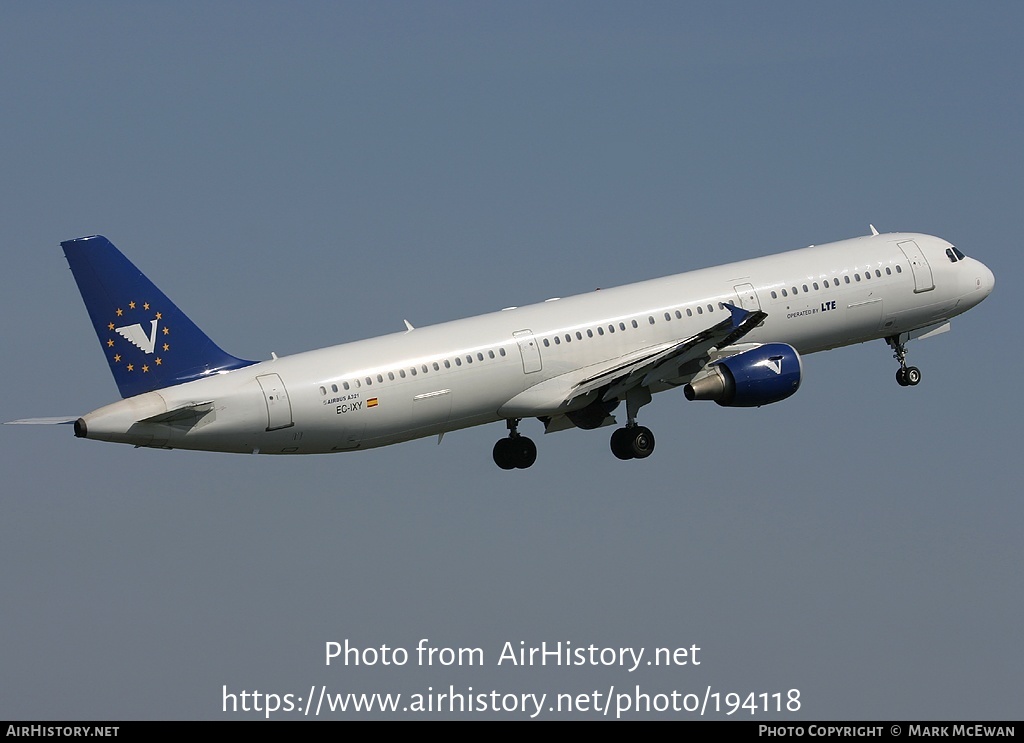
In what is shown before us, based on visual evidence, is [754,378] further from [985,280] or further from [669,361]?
[985,280]

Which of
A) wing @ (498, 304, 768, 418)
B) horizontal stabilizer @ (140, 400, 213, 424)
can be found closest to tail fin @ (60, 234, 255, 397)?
horizontal stabilizer @ (140, 400, 213, 424)

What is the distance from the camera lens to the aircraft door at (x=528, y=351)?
62.3 m

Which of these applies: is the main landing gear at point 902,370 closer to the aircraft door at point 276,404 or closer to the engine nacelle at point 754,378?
the engine nacelle at point 754,378

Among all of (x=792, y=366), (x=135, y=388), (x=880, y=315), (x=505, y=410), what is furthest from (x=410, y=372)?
(x=880, y=315)

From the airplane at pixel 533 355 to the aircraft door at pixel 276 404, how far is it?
0.14 ft

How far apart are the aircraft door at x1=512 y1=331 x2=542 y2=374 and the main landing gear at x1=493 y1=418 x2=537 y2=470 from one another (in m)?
4.77

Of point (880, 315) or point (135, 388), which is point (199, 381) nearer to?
point (135, 388)

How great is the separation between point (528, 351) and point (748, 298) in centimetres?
801

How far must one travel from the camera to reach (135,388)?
190ft

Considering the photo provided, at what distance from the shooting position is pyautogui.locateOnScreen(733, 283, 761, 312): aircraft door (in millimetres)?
65250

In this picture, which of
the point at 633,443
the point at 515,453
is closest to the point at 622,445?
the point at 633,443

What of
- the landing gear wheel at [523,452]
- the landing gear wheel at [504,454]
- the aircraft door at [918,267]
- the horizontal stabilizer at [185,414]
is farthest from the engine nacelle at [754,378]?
the horizontal stabilizer at [185,414]

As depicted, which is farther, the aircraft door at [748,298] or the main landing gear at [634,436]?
the aircraft door at [748,298]

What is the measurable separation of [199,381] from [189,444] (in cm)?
190
